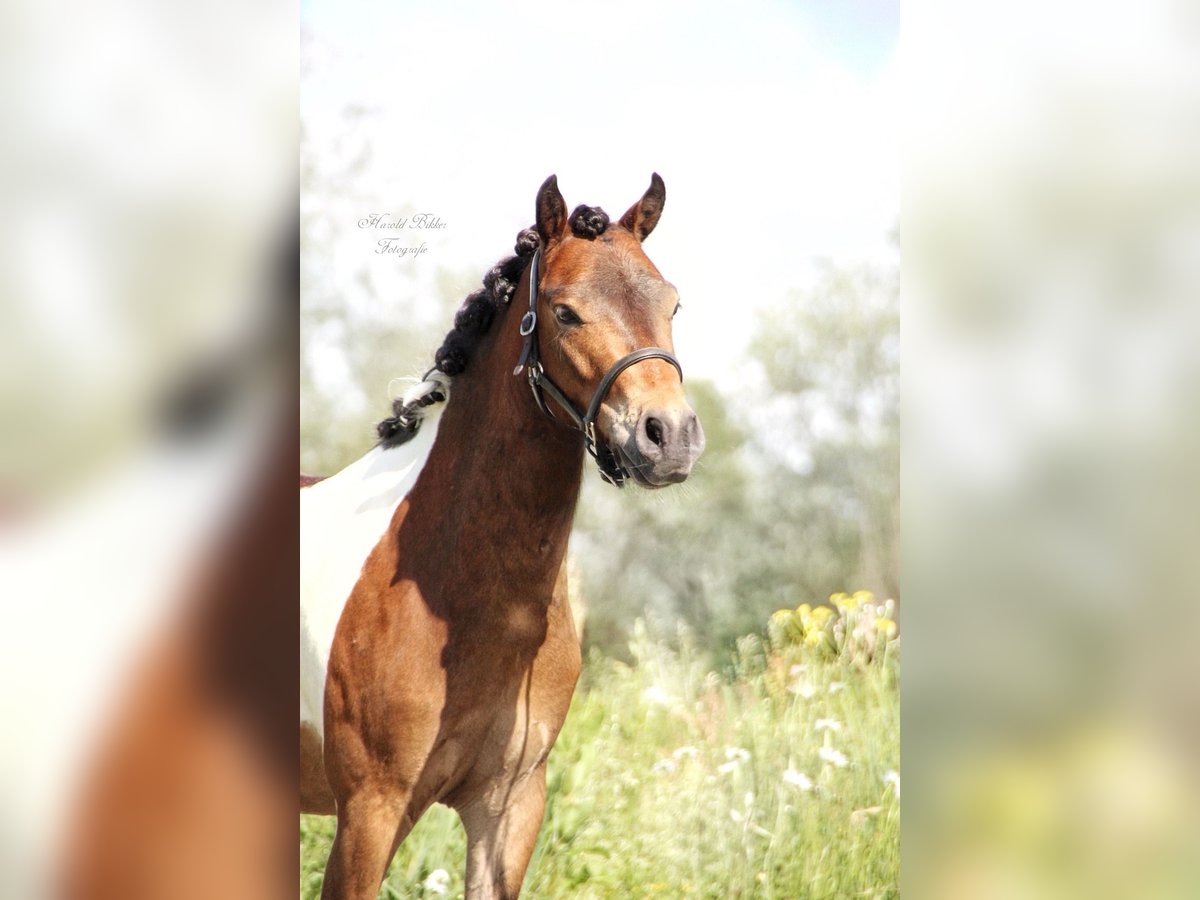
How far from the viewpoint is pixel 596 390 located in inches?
98.7

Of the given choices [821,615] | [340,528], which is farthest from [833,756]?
[340,528]

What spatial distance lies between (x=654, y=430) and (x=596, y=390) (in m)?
0.19

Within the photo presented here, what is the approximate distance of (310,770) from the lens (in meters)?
2.78

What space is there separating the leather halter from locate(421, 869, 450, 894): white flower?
121 cm

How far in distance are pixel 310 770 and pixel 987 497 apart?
1913 millimetres

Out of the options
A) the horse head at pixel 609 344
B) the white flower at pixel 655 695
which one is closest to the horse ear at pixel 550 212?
the horse head at pixel 609 344

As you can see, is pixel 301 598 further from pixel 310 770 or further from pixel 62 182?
pixel 62 182

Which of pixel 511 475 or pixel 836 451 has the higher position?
pixel 836 451

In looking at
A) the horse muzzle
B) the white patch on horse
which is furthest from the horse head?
the white patch on horse

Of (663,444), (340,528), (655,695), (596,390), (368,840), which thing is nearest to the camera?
(663,444)

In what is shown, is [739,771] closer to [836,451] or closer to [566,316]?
[836,451]

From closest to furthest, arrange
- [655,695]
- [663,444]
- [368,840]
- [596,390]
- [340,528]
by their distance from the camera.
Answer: [663,444] < [596,390] < [368,840] < [340,528] < [655,695]

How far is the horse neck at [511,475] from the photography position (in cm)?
271

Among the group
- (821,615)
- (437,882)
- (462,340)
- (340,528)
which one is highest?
(462,340)
